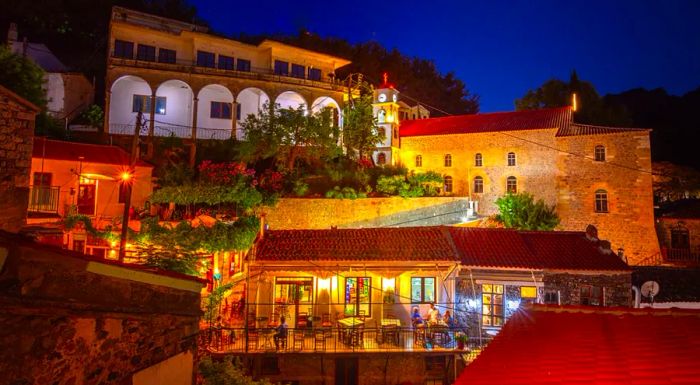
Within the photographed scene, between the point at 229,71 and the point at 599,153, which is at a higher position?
the point at 229,71

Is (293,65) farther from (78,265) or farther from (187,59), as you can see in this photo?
(78,265)

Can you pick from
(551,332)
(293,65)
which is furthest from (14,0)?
(551,332)

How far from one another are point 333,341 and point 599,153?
24.1 meters

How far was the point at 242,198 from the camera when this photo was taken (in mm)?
21484

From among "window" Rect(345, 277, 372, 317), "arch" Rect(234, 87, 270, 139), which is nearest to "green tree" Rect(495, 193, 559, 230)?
"window" Rect(345, 277, 372, 317)

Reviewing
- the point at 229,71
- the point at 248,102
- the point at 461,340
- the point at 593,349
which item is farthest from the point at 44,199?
the point at 593,349

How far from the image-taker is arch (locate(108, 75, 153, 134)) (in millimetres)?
28531

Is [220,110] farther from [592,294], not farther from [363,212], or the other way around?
[592,294]

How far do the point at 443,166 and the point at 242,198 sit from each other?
1741cm

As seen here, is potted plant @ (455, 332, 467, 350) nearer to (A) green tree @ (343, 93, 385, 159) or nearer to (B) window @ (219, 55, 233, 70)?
(A) green tree @ (343, 93, 385, 159)

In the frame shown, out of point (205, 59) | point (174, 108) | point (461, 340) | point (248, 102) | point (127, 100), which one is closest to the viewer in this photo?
point (461, 340)

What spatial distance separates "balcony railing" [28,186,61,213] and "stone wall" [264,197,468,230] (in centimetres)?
928

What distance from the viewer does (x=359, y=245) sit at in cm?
1645

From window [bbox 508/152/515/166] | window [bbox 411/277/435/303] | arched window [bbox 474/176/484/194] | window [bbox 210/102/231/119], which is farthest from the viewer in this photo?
arched window [bbox 474/176/484/194]
